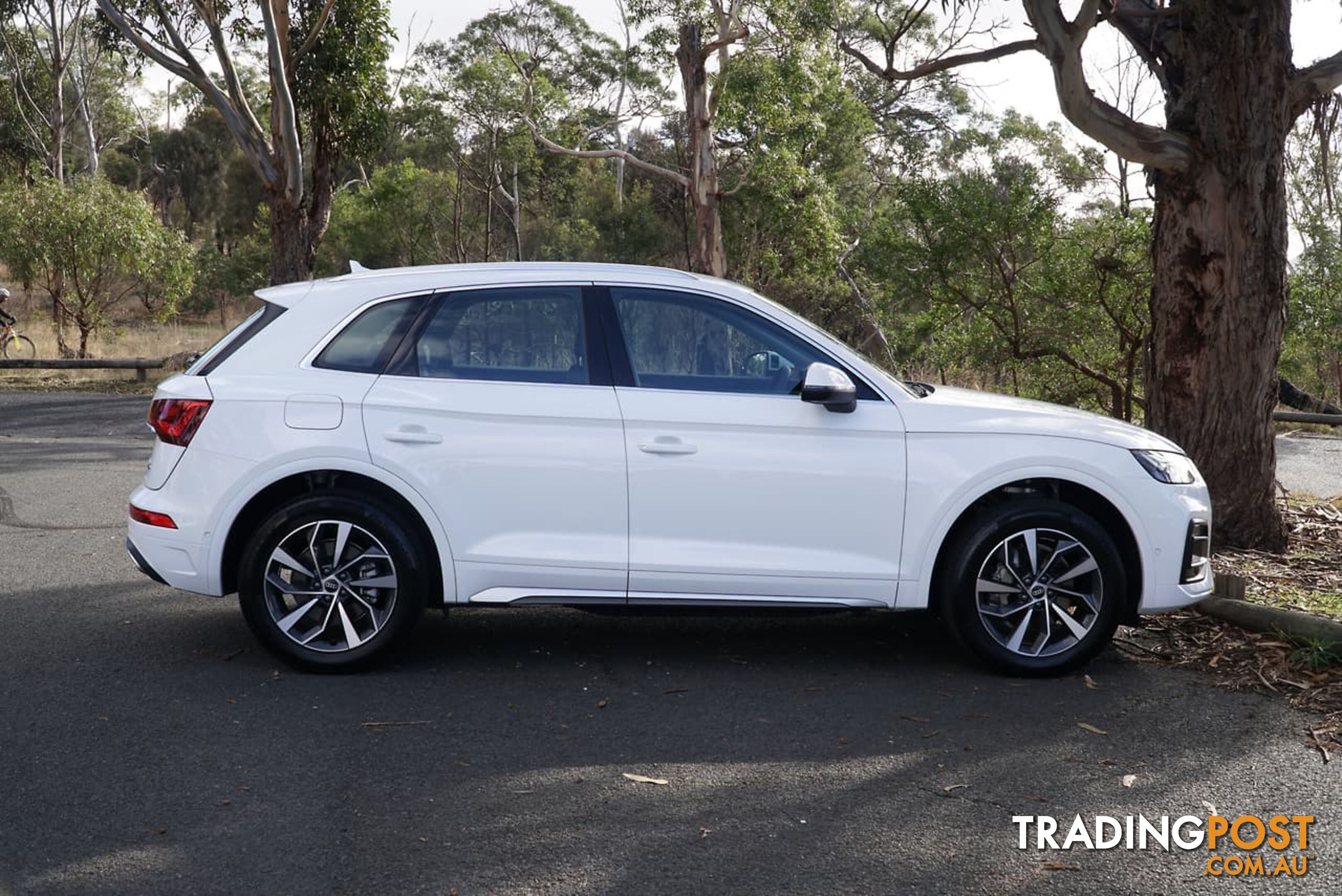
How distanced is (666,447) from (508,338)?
0.88m

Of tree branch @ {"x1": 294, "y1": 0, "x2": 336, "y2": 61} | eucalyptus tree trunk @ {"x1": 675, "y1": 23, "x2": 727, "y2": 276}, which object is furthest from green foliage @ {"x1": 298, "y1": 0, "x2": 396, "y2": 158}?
eucalyptus tree trunk @ {"x1": 675, "y1": 23, "x2": 727, "y2": 276}

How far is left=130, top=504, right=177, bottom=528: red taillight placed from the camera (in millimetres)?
5676

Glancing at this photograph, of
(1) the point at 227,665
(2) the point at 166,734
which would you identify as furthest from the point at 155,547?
(2) the point at 166,734

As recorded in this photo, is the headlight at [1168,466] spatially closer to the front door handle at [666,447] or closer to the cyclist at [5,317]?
the front door handle at [666,447]

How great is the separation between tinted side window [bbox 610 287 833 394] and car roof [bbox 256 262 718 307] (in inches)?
4.2

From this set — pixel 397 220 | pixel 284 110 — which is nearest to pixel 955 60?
pixel 284 110

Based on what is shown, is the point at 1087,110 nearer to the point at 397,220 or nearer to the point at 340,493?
the point at 340,493

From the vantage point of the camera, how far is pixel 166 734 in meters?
4.94

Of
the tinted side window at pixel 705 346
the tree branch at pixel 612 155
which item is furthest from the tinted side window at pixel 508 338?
the tree branch at pixel 612 155

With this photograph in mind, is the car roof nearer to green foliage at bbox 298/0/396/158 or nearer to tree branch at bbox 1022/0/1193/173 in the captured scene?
tree branch at bbox 1022/0/1193/173

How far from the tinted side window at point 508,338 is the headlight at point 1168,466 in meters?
2.55

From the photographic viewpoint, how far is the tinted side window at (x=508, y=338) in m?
5.73

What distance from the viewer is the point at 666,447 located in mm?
5594

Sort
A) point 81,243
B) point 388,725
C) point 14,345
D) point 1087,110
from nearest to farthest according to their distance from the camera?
point 388,725, point 1087,110, point 81,243, point 14,345
